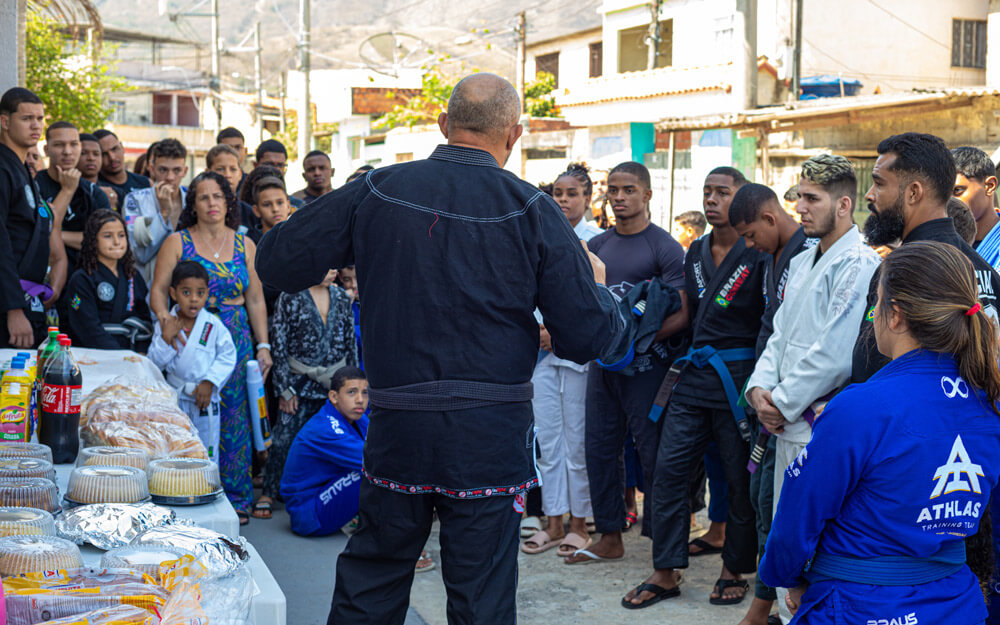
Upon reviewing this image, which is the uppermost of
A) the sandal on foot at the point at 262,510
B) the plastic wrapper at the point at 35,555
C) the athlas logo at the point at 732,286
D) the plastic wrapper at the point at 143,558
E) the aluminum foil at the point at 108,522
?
the athlas logo at the point at 732,286

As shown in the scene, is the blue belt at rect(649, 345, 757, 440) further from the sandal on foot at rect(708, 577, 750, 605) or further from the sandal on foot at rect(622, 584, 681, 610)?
the sandal on foot at rect(622, 584, 681, 610)

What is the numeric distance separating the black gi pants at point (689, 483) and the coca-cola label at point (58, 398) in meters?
2.79

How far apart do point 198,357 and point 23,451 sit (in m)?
2.53

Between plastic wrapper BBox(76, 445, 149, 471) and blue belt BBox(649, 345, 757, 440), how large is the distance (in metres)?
2.72

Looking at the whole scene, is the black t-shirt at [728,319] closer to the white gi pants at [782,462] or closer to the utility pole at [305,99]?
the white gi pants at [782,462]

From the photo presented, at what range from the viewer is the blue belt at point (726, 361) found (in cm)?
484

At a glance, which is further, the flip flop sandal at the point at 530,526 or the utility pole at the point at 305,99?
the utility pole at the point at 305,99

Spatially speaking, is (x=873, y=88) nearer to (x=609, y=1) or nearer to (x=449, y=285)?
(x=609, y=1)

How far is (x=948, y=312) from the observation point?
247 centimetres

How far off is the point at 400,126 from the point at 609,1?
24.0ft

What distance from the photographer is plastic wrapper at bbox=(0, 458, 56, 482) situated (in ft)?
9.89

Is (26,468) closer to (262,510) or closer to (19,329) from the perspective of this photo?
(19,329)

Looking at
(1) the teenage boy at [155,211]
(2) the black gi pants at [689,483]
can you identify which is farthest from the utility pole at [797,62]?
(2) the black gi pants at [689,483]

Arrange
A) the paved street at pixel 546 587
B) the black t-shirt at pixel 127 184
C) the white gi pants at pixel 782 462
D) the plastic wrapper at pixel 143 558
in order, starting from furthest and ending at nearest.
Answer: the black t-shirt at pixel 127 184, the paved street at pixel 546 587, the white gi pants at pixel 782 462, the plastic wrapper at pixel 143 558
